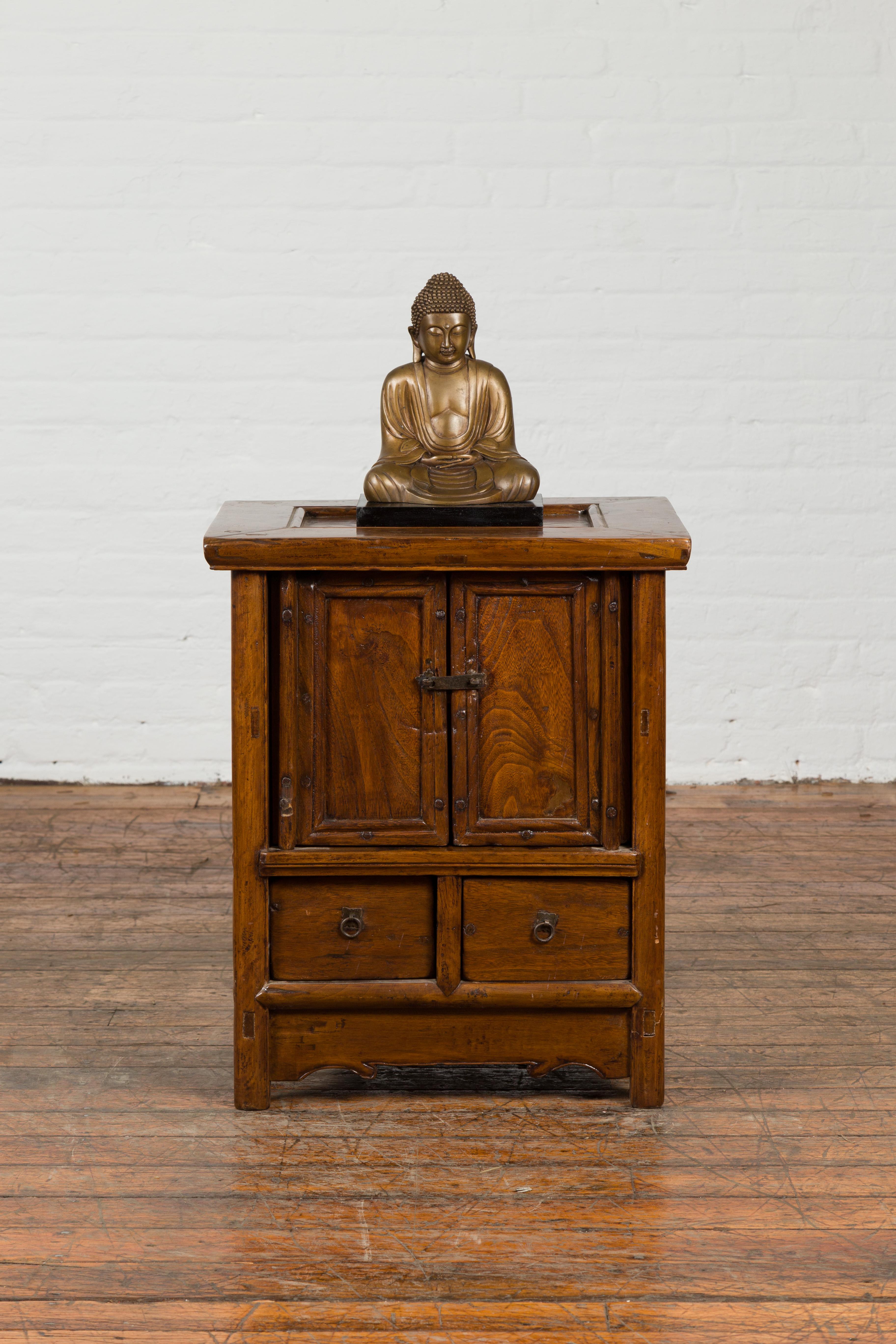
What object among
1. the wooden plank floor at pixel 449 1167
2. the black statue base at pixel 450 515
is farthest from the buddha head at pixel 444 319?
the wooden plank floor at pixel 449 1167

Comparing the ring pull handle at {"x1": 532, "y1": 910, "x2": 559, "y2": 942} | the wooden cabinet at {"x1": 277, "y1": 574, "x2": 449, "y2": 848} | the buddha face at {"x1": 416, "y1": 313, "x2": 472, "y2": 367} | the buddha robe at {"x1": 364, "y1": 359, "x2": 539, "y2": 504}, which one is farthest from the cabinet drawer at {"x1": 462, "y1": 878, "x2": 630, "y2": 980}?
the buddha face at {"x1": 416, "y1": 313, "x2": 472, "y2": 367}

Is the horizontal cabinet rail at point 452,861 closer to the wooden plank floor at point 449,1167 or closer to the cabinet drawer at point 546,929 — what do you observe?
the cabinet drawer at point 546,929

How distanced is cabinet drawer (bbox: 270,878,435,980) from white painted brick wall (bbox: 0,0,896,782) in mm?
2098

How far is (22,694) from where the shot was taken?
15.6 ft

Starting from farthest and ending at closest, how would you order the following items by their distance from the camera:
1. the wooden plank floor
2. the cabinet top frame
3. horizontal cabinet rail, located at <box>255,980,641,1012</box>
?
horizontal cabinet rail, located at <box>255,980,641,1012</box>
the cabinet top frame
the wooden plank floor

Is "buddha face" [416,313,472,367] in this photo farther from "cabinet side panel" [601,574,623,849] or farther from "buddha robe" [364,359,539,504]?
"cabinet side panel" [601,574,623,849]

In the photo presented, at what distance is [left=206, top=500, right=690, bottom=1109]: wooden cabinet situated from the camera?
8.59ft

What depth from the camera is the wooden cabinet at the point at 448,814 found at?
262cm

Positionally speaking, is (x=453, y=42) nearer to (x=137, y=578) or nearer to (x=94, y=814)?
(x=137, y=578)

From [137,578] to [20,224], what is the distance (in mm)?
1071

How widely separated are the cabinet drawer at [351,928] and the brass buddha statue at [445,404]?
673mm

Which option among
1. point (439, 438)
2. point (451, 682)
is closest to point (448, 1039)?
point (451, 682)

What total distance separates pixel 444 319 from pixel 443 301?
3cm

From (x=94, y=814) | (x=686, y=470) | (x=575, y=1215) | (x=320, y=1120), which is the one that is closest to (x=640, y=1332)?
(x=575, y=1215)
